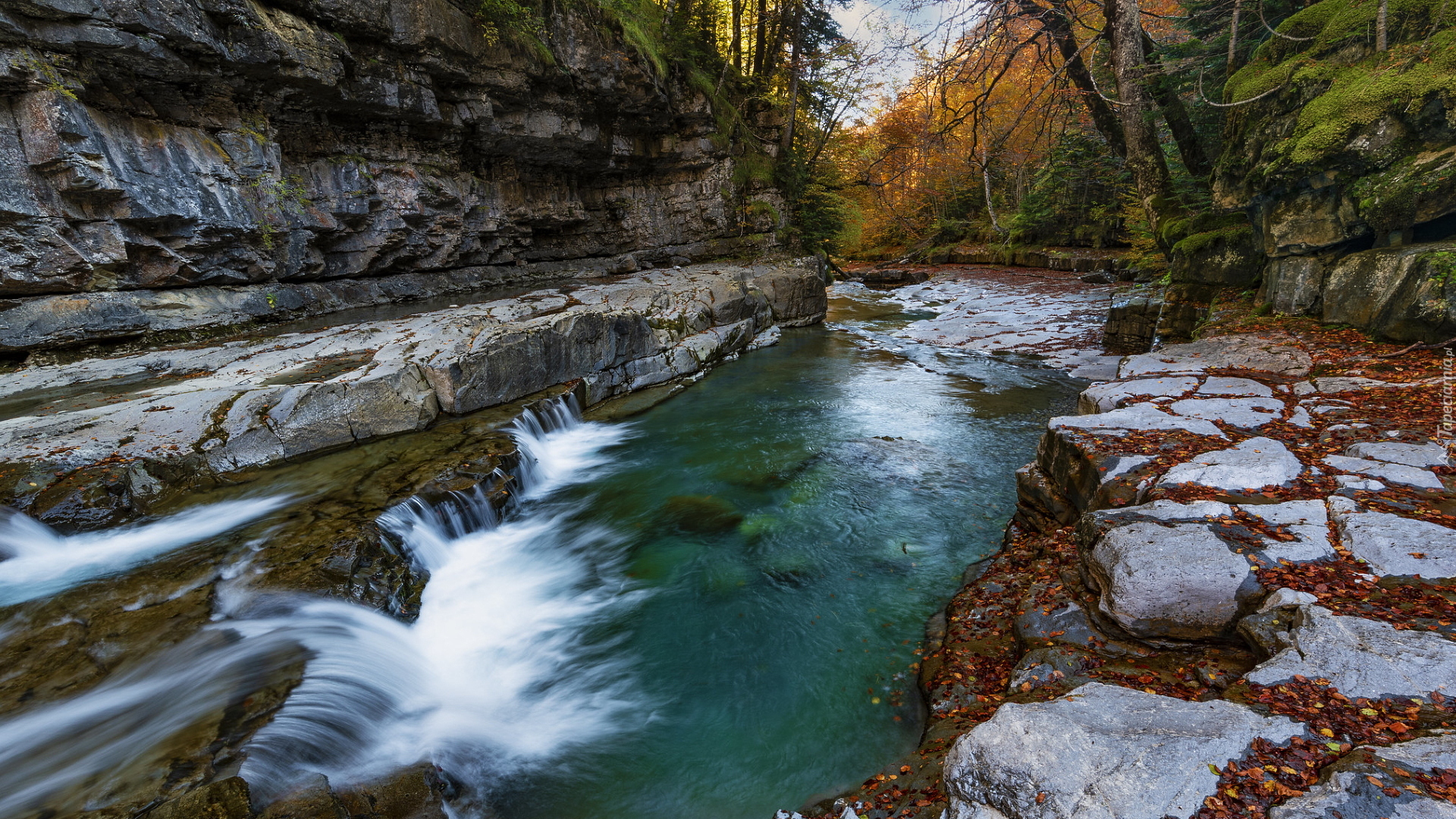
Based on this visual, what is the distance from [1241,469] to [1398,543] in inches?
37.3

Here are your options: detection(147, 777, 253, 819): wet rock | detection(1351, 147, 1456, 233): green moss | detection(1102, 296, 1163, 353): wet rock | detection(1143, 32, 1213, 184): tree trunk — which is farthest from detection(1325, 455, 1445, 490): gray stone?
detection(1143, 32, 1213, 184): tree trunk

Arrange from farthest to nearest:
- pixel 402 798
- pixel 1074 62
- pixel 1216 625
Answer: pixel 1074 62
pixel 402 798
pixel 1216 625

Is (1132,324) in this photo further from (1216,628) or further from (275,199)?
(275,199)

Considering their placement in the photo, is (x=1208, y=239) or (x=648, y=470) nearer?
(x=648, y=470)

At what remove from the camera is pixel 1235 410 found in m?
4.77

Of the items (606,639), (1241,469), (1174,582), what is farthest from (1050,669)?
(606,639)

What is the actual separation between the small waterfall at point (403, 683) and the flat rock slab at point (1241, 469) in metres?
4.03

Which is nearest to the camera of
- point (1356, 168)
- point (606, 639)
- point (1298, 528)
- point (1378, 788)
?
point (1378, 788)

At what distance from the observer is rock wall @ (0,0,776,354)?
7.10m

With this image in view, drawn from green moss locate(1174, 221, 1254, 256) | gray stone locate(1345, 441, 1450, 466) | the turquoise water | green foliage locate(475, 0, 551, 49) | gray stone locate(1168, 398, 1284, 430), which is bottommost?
the turquoise water

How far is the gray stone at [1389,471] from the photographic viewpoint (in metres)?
3.34

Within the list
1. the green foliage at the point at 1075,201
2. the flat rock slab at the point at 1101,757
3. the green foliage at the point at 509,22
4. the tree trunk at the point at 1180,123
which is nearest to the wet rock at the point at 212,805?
the flat rock slab at the point at 1101,757

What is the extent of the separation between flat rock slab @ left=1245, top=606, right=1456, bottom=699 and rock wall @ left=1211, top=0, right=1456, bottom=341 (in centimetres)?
462

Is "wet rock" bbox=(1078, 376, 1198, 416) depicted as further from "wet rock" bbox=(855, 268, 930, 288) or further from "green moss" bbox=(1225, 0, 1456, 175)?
"wet rock" bbox=(855, 268, 930, 288)
